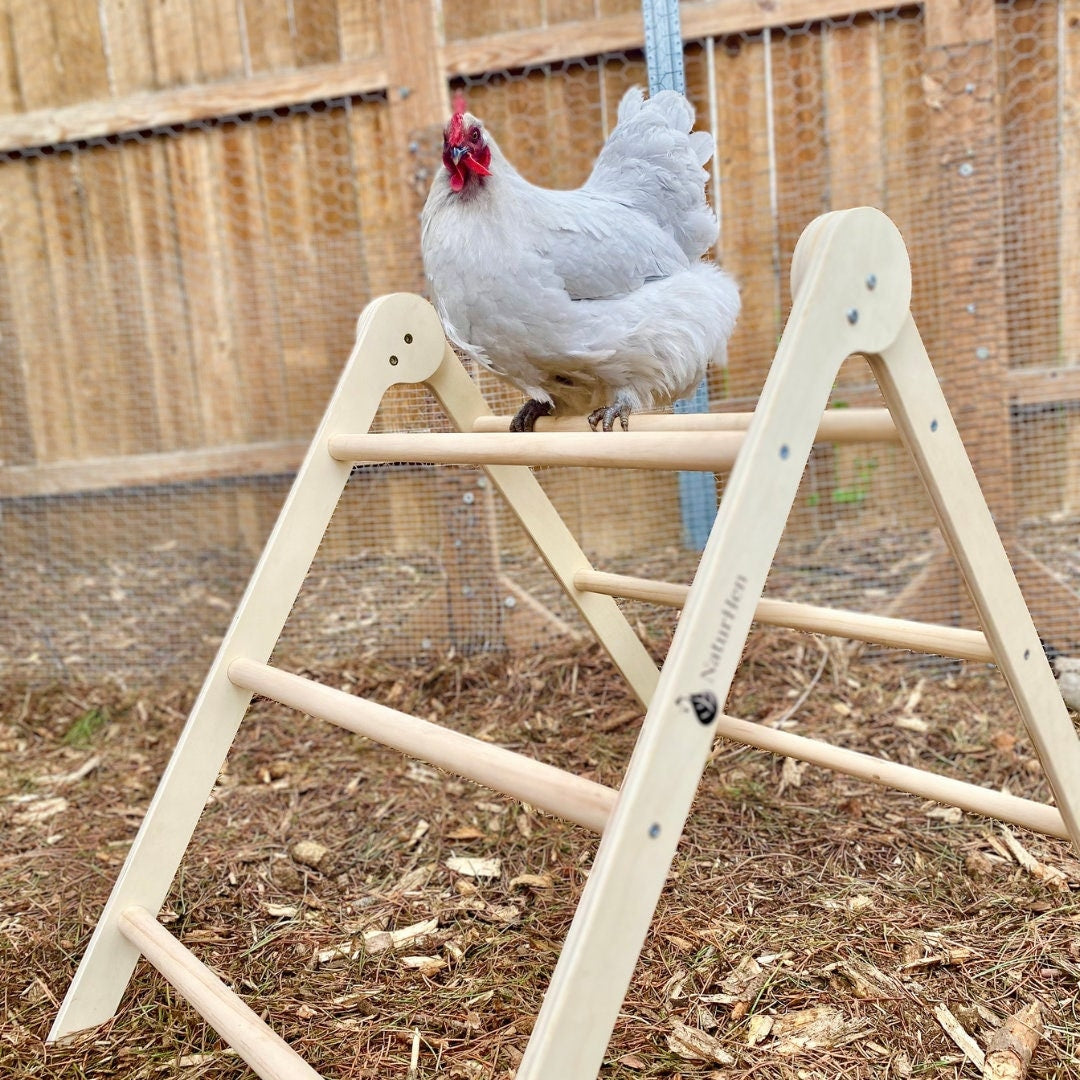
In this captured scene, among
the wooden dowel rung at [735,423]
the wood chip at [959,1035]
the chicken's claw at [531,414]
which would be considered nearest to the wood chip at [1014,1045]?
the wood chip at [959,1035]

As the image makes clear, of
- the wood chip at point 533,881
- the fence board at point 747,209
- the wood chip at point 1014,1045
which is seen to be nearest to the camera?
the wood chip at point 1014,1045

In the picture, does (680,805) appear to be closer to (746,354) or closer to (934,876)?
(934,876)

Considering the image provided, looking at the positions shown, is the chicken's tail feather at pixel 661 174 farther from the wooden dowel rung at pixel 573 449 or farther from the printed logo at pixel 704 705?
the printed logo at pixel 704 705

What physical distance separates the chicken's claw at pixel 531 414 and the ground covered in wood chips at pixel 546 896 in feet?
2.20

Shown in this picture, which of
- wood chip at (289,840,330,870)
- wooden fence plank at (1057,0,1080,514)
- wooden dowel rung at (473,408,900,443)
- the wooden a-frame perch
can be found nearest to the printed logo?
the wooden a-frame perch

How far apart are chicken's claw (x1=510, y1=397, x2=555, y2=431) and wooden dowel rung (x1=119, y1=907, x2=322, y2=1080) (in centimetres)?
80

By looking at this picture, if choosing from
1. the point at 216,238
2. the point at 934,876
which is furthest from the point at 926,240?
the point at 216,238

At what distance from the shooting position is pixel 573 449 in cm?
85

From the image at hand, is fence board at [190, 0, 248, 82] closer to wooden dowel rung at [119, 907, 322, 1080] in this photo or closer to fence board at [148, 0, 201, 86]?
fence board at [148, 0, 201, 86]

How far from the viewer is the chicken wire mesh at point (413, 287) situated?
2057mm

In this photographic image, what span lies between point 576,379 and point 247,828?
0.97 metres

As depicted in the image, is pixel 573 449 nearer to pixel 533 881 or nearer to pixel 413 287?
pixel 533 881

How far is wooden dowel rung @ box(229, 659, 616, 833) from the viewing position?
74 centimetres

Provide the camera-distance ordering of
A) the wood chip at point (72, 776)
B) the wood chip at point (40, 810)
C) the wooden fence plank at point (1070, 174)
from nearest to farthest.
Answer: the wood chip at point (40, 810) < the wood chip at point (72, 776) < the wooden fence plank at point (1070, 174)
